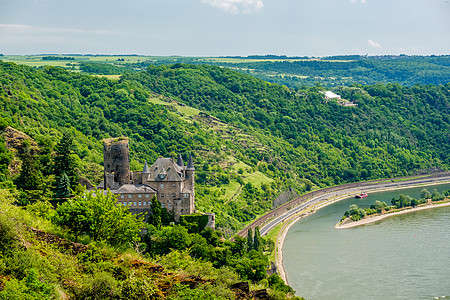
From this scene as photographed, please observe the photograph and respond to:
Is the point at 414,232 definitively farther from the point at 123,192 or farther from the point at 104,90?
the point at 104,90

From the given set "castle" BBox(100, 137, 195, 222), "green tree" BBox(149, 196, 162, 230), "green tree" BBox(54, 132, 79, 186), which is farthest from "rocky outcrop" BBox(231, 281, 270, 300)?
"green tree" BBox(54, 132, 79, 186)

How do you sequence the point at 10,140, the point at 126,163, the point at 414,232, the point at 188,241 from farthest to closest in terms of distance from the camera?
the point at 414,232, the point at 10,140, the point at 126,163, the point at 188,241

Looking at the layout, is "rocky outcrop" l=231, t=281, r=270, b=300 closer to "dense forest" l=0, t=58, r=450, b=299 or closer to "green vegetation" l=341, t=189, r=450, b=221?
"dense forest" l=0, t=58, r=450, b=299

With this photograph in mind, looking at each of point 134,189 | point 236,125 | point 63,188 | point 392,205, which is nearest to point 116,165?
point 134,189

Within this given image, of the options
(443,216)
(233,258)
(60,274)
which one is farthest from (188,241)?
(443,216)

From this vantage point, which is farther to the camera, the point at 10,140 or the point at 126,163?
the point at 10,140

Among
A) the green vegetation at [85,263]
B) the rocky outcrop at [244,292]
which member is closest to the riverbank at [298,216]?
the rocky outcrop at [244,292]

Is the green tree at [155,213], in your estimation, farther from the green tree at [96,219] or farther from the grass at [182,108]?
the grass at [182,108]
